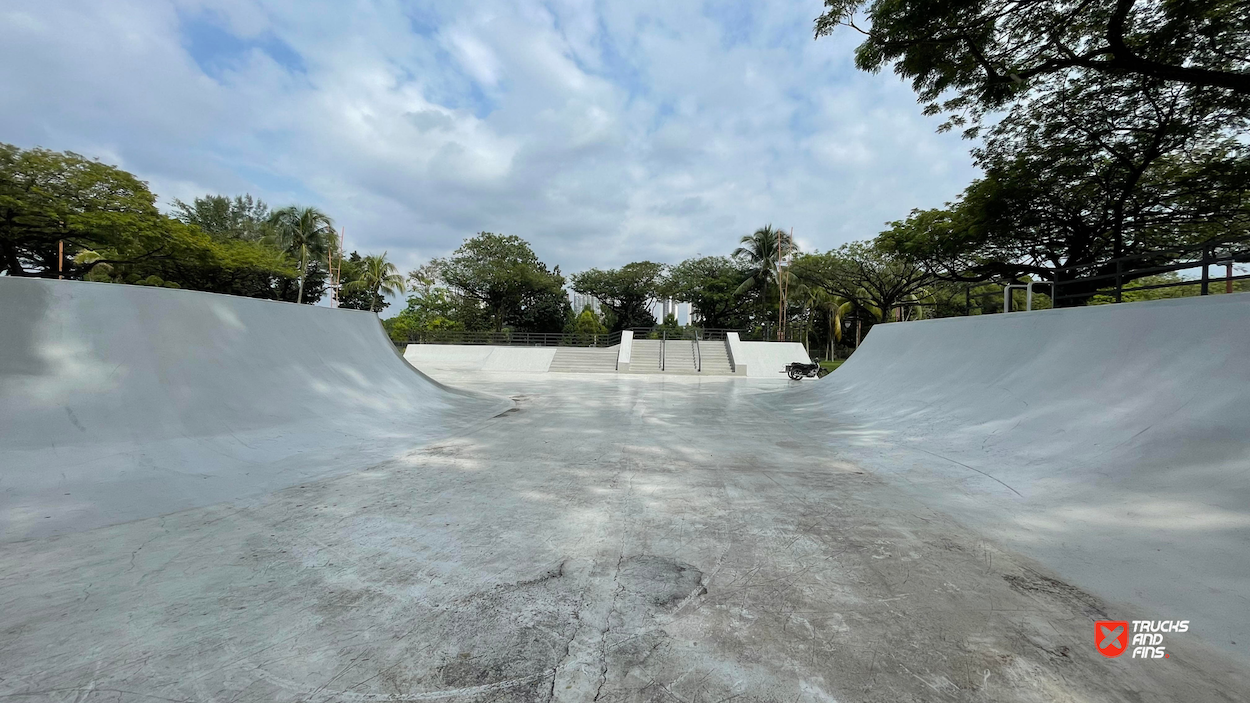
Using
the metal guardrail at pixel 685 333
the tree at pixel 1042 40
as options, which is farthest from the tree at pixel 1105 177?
the metal guardrail at pixel 685 333

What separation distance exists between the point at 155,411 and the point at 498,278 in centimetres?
2994

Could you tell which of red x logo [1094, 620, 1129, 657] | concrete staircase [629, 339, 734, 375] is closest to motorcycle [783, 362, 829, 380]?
concrete staircase [629, 339, 734, 375]

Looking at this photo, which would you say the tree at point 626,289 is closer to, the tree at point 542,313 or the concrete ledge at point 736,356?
the tree at point 542,313

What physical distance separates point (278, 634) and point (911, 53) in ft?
36.3

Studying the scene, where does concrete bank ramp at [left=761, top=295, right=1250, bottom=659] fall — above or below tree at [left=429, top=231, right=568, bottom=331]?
below

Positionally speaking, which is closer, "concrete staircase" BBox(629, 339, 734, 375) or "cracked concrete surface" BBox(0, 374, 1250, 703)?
"cracked concrete surface" BBox(0, 374, 1250, 703)

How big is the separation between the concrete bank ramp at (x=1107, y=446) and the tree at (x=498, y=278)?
2939 cm

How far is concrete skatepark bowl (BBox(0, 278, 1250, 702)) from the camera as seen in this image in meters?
1.69

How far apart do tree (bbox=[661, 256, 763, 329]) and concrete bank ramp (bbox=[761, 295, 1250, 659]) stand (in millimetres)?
29433

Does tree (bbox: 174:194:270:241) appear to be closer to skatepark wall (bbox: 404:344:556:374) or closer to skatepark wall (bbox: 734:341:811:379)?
skatepark wall (bbox: 404:344:556:374)

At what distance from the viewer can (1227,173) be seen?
1020cm

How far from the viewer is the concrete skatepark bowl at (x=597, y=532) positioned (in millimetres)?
1694

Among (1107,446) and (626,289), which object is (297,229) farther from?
(1107,446)

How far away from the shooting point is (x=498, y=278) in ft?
109
